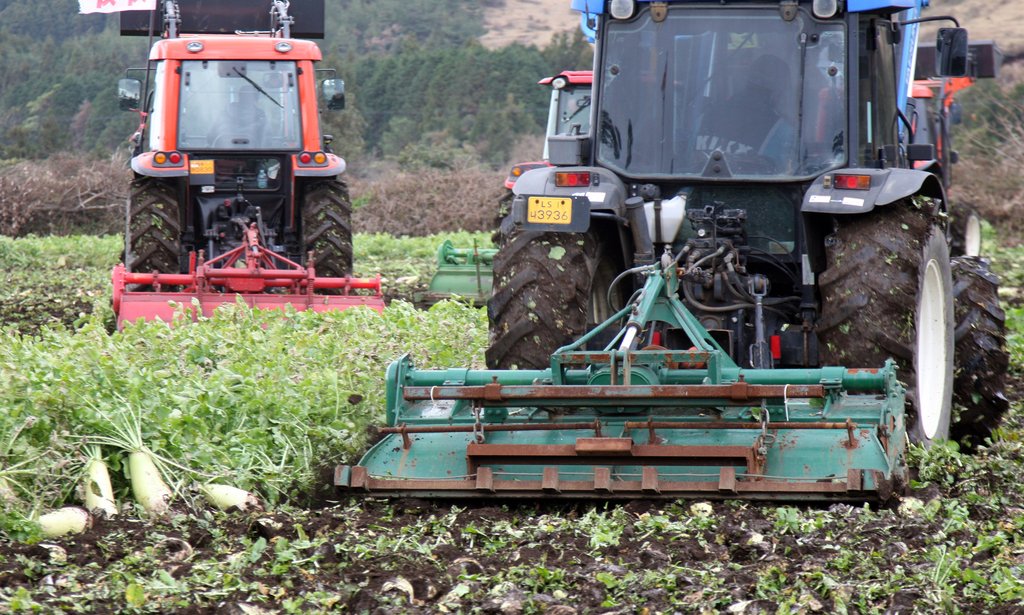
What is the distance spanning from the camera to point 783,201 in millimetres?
6449

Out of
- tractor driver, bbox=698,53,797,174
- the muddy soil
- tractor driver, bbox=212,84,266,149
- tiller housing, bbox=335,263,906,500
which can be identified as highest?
tractor driver, bbox=698,53,797,174

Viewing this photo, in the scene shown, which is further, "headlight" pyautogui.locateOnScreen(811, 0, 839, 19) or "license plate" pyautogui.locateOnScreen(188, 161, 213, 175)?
"license plate" pyautogui.locateOnScreen(188, 161, 213, 175)

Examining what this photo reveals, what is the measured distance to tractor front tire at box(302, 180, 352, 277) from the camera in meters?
12.1

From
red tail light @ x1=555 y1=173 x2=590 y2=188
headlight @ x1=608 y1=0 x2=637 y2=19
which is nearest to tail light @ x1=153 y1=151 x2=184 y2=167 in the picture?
headlight @ x1=608 y1=0 x2=637 y2=19

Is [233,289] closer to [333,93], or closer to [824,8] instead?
[333,93]

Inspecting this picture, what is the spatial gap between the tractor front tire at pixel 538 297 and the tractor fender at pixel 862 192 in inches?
39.6

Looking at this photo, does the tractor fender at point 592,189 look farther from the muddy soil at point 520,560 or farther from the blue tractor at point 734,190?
the muddy soil at point 520,560

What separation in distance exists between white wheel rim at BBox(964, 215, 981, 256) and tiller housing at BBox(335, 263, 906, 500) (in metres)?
12.5

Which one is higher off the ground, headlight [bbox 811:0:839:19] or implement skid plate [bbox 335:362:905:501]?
headlight [bbox 811:0:839:19]

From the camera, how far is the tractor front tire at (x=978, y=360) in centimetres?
674

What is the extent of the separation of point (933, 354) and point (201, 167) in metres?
7.12

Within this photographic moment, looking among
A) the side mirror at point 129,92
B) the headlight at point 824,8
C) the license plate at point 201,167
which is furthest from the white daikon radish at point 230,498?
the side mirror at point 129,92

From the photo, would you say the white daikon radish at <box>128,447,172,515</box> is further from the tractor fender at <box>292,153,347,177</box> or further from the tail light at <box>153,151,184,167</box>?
the tractor fender at <box>292,153,347,177</box>

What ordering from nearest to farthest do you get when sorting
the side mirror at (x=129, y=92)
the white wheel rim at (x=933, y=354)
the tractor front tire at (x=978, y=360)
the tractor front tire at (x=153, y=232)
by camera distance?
the white wheel rim at (x=933, y=354) → the tractor front tire at (x=978, y=360) → the tractor front tire at (x=153, y=232) → the side mirror at (x=129, y=92)
